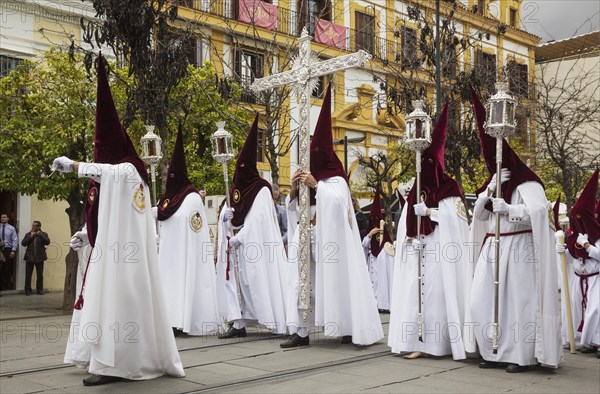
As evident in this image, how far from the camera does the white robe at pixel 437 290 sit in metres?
8.56

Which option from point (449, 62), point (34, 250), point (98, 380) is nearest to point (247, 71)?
point (449, 62)

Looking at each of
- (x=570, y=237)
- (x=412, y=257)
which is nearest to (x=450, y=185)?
(x=412, y=257)

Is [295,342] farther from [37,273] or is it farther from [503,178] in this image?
[37,273]

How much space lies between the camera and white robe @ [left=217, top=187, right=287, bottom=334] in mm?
10445

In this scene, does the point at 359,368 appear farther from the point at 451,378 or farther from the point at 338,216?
the point at 338,216

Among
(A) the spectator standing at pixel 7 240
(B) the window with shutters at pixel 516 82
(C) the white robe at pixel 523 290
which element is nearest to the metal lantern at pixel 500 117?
(C) the white robe at pixel 523 290

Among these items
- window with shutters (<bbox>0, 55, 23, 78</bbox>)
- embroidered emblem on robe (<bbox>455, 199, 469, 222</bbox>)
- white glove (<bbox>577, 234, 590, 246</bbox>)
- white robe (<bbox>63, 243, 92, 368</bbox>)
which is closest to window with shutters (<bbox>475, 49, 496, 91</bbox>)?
white glove (<bbox>577, 234, 590, 246</bbox>)

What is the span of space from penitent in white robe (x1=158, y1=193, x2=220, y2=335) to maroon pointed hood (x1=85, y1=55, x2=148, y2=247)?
3.50 meters

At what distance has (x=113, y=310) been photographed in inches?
268

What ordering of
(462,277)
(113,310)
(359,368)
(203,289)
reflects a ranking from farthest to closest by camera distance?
(203,289)
(462,277)
(359,368)
(113,310)

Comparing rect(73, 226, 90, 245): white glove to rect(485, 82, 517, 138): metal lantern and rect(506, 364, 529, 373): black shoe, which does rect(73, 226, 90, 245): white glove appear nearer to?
rect(485, 82, 517, 138): metal lantern

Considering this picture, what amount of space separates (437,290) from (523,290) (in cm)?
108

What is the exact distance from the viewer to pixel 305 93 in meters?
9.81

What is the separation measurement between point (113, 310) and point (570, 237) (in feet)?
19.6
